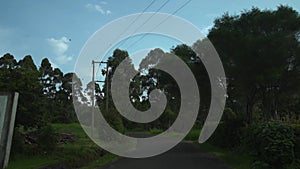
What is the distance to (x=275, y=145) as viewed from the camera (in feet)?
33.1

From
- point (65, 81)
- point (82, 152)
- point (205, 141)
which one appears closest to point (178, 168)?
point (82, 152)

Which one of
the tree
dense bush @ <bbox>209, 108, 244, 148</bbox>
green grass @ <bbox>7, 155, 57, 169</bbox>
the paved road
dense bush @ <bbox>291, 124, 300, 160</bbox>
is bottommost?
the paved road

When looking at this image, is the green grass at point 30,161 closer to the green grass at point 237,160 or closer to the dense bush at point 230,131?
the green grass at point 237,160

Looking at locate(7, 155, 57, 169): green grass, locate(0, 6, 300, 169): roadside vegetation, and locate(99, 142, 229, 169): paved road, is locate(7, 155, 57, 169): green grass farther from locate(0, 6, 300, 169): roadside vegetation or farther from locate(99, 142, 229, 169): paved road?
locate(99, 142, 229, 169): paved road

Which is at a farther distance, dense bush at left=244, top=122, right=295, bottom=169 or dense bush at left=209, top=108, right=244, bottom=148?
dense bush at left=209, top=108, right=244, bottom=148

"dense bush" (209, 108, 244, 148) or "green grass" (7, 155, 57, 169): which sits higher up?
"dense bush" (209, 108, 244, 148)

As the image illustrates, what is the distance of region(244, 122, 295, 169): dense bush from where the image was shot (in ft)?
33.0

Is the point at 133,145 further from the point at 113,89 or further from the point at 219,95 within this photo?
the point at 113,89

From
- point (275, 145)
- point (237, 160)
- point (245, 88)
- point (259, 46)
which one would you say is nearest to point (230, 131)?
point (245, 88)

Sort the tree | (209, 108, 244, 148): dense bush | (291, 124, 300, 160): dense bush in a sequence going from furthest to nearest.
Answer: (209, 108, 244, 148): dense bush < the tree < (291, 124, 300, 160): dense bush

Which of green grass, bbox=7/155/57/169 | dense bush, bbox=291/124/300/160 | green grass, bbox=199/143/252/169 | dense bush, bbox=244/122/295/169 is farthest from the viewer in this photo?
green grass, bbox=7/155/57/169

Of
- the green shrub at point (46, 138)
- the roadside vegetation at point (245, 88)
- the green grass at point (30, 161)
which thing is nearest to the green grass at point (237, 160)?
the roadside vegetation at point (245, 88)

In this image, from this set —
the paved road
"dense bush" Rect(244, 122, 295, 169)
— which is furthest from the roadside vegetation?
the paved road

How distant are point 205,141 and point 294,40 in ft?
56.2
